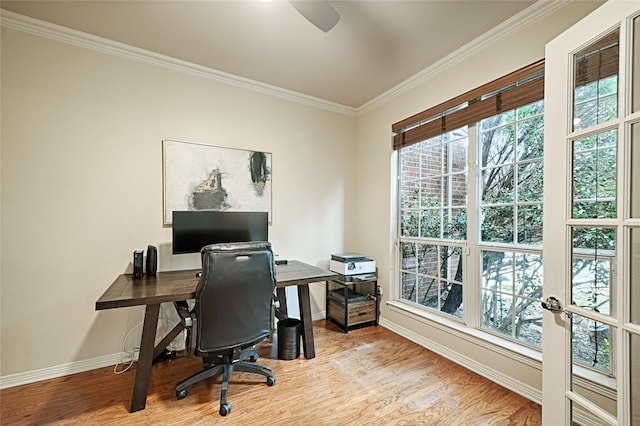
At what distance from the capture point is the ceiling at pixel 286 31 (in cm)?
188

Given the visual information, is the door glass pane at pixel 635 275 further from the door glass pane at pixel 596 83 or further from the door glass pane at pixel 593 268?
the door glass pane at pixel 596 83

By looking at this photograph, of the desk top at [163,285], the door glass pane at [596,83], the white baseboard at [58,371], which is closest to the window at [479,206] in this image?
the door glass pane at [596,83]

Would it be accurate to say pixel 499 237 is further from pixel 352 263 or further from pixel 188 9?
pixel 188 9

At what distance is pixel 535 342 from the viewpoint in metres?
2.01

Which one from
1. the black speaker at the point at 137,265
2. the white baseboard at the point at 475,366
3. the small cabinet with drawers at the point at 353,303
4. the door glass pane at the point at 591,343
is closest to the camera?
the door glass pane at the point at 591,343

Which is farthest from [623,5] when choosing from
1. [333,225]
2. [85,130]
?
[85,130]

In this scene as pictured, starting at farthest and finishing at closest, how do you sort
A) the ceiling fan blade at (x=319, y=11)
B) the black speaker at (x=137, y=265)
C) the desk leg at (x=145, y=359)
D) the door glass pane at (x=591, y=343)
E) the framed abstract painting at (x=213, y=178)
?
the framed abstract painting at (x=213, y=178), the black speaker at (x=137, y=265), the desk leg at (x=145, y=359), the ceiling fan blade at (x=319, y=11), the door glass pane at (x=591, y=343)

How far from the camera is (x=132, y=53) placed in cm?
238

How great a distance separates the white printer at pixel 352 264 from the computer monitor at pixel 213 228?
886mm

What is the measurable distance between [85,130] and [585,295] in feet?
10.9

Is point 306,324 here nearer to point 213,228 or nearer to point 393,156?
point 213,228

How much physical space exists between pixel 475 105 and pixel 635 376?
1937 mm

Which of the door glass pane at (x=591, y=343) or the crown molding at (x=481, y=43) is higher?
the crown molding at (x=481, y=43)

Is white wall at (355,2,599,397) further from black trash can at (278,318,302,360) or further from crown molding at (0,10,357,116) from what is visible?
black trash can at (278,318,302,360)
